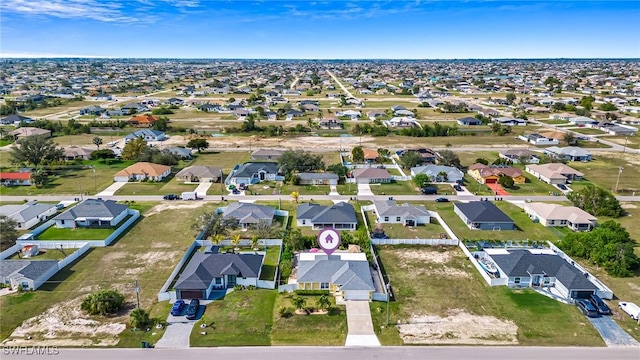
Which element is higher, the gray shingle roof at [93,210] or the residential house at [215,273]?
the gray shingle roof at [93,210]

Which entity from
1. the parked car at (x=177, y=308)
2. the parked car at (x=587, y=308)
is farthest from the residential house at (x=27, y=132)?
the parked car at (x=587, y=308)

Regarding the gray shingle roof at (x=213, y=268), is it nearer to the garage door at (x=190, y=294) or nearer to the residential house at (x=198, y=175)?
the garage door at (x=190, y=294)

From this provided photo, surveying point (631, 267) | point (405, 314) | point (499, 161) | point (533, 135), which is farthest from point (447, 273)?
point (533, 135)

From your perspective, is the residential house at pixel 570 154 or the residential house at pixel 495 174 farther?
the residential house at pixel 570 154

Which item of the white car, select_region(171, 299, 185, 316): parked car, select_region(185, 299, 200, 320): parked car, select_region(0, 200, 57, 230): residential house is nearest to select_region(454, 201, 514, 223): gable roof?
the white car

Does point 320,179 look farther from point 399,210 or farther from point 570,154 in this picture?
point 570,154

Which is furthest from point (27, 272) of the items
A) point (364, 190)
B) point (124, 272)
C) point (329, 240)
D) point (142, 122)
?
point (142, 122)
